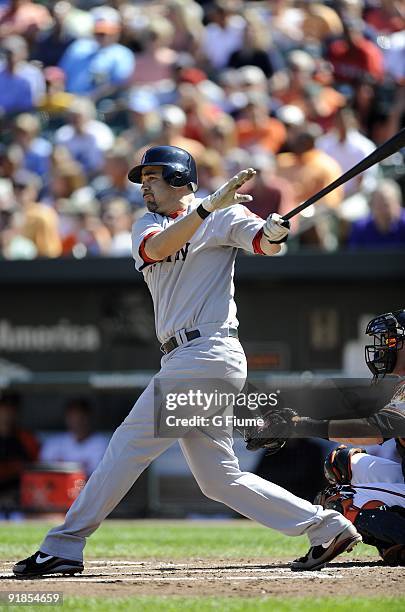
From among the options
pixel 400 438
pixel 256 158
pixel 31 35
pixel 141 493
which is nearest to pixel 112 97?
pixel 31 35

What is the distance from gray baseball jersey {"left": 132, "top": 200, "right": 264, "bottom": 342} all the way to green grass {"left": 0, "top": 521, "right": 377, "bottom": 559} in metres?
1.68

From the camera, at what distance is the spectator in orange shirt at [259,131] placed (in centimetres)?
1205

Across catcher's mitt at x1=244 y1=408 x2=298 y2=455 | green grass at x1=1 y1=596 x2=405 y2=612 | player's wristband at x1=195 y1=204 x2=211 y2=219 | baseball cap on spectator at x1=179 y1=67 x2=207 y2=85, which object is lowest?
green grass at x1=1 y1=596 x2=405 y2=612

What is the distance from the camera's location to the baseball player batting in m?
4.88

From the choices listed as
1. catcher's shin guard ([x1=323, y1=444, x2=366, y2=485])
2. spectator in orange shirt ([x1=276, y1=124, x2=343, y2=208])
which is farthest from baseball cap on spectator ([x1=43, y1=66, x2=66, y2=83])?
catcher's shin guard ([x1=323, y1=444, x2=366, y2=485])

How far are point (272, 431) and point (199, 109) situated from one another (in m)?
7.78

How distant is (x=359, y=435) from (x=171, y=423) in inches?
34.5

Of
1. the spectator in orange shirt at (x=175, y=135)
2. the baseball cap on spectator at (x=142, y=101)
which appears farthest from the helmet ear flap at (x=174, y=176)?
the baseball cap on spectator at (x=142, y=101)

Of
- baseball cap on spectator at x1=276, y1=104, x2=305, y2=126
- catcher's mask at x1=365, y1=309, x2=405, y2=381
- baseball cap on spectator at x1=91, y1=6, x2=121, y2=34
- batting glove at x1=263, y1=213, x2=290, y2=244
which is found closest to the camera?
batting glove at x1=263, y1=213, x2=290, y2=244

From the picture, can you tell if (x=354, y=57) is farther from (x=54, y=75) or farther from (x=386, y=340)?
(x=386, y=340)

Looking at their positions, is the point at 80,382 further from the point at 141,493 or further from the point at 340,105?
the point at 340,105

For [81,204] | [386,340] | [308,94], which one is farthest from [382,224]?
[386,340]

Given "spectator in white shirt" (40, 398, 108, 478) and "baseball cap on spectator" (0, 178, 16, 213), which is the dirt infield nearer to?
"spectator in white shirt" (40, 398, 108, 478)

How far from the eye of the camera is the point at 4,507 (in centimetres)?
1016
